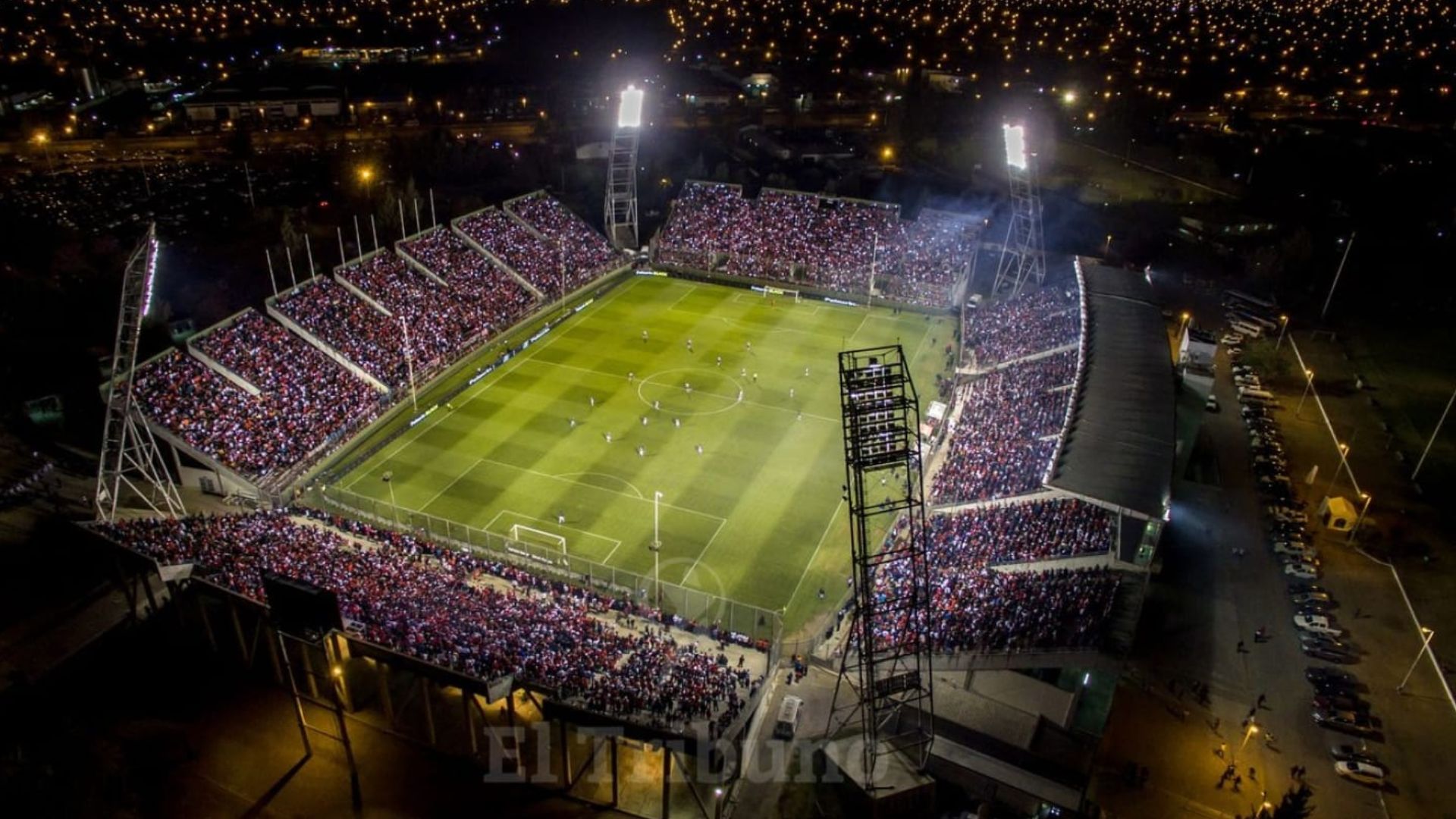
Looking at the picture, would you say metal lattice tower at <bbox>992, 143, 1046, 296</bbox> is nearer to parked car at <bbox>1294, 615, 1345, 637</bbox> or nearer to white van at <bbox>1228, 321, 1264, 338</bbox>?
white van at <bbox>1228, 321, 1264, 338</bbox>

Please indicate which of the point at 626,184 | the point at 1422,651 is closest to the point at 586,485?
the point at 1422,651

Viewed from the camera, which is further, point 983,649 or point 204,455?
point 204,455

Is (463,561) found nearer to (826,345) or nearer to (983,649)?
(983,649)

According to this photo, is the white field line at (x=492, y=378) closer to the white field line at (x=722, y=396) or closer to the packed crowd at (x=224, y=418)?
the white field line at (x=722, y=396)

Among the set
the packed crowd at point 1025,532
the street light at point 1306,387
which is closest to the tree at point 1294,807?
the packed crowd at point 1025,532

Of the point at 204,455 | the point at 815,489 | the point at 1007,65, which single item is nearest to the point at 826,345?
the point at 815,489
